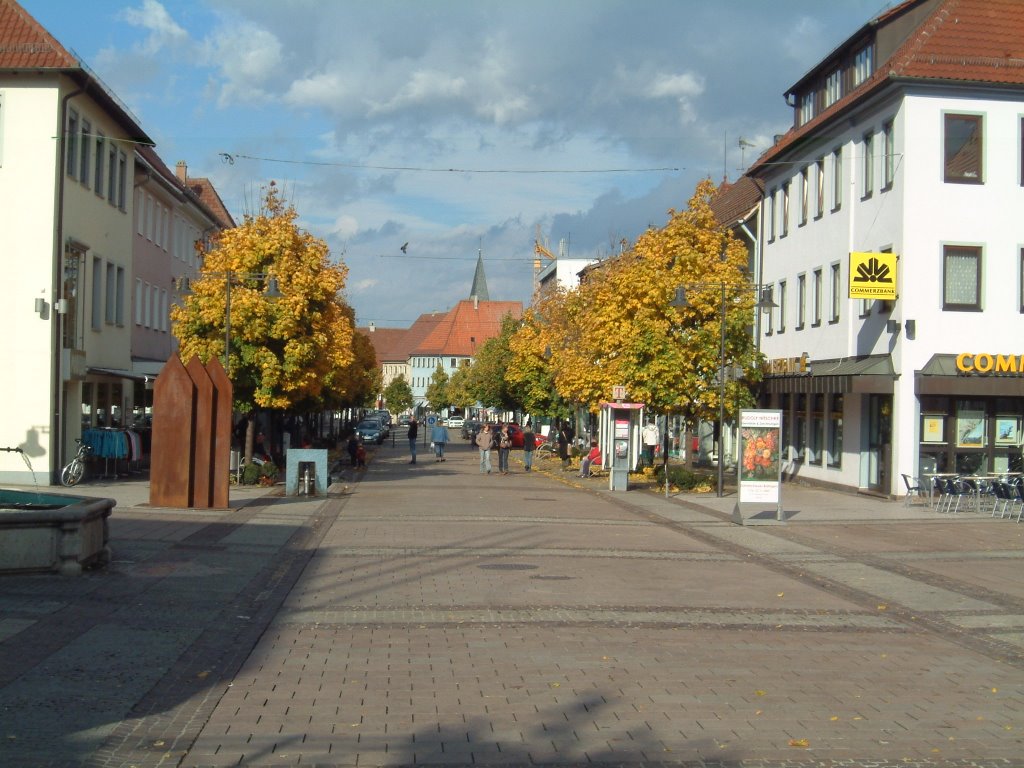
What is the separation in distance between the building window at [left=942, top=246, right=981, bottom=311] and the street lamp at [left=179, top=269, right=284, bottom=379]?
1613cm

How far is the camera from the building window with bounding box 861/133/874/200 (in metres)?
31.0

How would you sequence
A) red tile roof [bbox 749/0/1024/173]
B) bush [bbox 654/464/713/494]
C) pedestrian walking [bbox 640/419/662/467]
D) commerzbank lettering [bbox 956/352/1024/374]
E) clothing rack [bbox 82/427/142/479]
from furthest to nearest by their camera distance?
pedestrian walking [bbox 640/419/662/467] < bush [bbox 654/464/713/494] < clothing rack [bbox 82/427/142/479] < red tile roof [bbox 749/0/1024/173] < commerzbank lettering [bbox 956/352/1024/374]

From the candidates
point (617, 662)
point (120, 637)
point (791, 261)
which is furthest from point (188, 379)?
point (791, 261)

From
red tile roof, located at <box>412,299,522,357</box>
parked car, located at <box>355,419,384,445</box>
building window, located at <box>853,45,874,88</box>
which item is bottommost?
parked car, located at <box>355,419,384,445</box>

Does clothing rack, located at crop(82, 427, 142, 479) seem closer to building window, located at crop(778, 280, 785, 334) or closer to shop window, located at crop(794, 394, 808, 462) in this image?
shop window, located at crop(794, 394, 808, 462)

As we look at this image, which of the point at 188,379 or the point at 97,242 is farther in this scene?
the point at 97,242

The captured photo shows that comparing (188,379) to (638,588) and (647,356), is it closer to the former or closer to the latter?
(638,588)

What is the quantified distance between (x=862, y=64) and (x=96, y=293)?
2219cm

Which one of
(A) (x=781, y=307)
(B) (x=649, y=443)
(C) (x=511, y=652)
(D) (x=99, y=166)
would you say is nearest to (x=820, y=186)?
(A) (x=781, y=307)

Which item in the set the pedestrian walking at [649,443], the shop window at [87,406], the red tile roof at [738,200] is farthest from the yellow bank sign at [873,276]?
the shop window at [87,406]

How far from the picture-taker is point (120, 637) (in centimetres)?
1041

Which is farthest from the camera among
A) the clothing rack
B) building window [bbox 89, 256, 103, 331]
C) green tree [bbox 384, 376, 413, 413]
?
green tree [bbox 384, 376, 413, 413]

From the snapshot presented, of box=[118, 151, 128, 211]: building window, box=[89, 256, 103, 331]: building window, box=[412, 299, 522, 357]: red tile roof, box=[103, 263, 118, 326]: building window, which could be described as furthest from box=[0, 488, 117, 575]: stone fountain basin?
box=[412, 299, 522, 357]: red tile roof

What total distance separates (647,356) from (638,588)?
1882cm
